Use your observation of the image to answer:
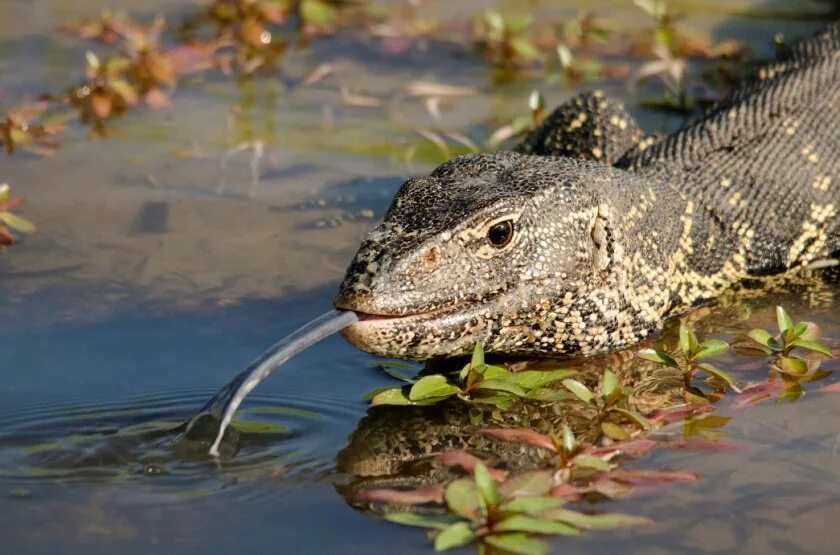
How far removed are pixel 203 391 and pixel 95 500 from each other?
100 centimetres

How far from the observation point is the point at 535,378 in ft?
17.9

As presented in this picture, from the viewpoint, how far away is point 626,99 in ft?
31.1

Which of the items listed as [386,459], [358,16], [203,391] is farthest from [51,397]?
[358,16]

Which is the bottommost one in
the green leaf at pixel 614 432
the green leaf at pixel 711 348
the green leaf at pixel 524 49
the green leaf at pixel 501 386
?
the green leaf at pixel 614 432

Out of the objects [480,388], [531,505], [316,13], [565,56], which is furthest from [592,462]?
[316,13]

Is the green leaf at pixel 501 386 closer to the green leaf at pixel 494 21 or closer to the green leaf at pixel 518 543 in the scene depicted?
the green leaf at pixel 518 543

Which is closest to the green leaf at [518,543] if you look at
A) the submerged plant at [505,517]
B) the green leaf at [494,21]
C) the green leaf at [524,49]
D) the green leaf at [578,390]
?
the submerged plant at [505,517]

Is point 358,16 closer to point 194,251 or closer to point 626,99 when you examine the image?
point 626,99

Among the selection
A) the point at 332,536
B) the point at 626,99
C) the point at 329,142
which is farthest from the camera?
the point at 626,99

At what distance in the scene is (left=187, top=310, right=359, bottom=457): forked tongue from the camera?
15.8 feet

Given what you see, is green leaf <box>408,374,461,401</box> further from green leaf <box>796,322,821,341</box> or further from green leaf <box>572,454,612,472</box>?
green leaf <box>796,322,821,341</box>

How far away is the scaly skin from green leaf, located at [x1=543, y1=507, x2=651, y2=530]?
116 centimetres

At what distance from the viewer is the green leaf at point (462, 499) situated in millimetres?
4375

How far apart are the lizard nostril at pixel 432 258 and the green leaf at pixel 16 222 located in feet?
8.68
